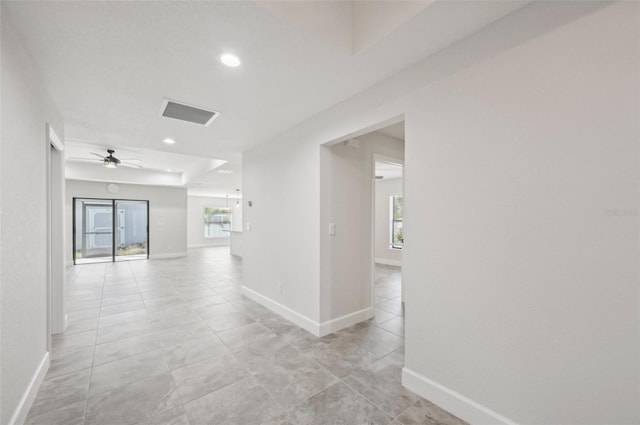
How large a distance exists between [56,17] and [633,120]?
10.2 feet

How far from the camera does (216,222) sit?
13.9 m

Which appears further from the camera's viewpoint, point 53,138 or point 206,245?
point 206,245

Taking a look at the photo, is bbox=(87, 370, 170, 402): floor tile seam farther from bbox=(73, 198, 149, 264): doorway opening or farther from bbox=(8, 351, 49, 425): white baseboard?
bbox=(73, 198, 149, 264): doorway opening

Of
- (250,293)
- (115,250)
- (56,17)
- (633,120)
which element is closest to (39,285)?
(56,17)

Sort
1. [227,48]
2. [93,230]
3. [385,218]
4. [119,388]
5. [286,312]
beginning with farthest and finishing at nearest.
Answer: [93,230], [385,218], [286,312], [119,388], [227,48]

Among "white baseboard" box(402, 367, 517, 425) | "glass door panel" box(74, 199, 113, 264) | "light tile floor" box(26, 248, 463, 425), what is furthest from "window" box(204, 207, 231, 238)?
"white baseboard" box(402, 367, 517, 425)

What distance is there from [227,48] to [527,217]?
2220 mm

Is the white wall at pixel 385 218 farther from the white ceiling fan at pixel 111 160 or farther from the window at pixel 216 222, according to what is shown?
the window at pixel 216 222

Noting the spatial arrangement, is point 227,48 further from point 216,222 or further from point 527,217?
point 216,222

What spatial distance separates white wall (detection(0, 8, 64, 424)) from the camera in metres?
1.51

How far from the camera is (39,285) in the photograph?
216 cm

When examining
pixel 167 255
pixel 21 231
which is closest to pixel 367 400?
pixel 21 231

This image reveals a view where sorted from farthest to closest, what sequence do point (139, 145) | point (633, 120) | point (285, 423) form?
point (139, 145)
point (285, 423)
point (633, 120)

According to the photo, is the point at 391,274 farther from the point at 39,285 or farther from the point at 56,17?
the point at 56,17
